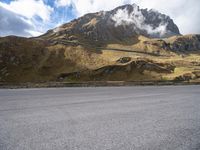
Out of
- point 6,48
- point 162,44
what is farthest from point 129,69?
point 162,44

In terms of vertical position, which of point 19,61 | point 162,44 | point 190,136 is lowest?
point 190,136

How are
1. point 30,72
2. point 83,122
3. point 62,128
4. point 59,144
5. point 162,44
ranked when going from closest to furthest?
1. point 59,144
2. point 62,128
3. point 83,122
4. point 30,72
5. point 162,44

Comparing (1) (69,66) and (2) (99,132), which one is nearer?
(2) (99,132)

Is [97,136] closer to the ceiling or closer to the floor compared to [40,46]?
closer to the floor

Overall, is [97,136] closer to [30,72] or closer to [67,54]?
[30,72]

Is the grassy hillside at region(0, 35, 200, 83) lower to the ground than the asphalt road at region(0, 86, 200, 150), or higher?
higher

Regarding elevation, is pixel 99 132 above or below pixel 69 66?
below

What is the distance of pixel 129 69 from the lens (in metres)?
92.4

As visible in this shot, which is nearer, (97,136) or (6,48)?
(97,136)

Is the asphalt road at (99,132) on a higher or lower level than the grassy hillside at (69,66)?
lower

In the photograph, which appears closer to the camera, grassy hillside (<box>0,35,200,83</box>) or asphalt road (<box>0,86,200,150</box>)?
asphalt road (<box>0,86,200,150</box>)

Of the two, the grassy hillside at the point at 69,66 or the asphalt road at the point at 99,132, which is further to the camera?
the grassy hillside at the point at 69,66

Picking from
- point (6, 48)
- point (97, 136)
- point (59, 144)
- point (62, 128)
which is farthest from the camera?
point (6, 48)

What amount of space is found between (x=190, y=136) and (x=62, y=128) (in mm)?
5566
